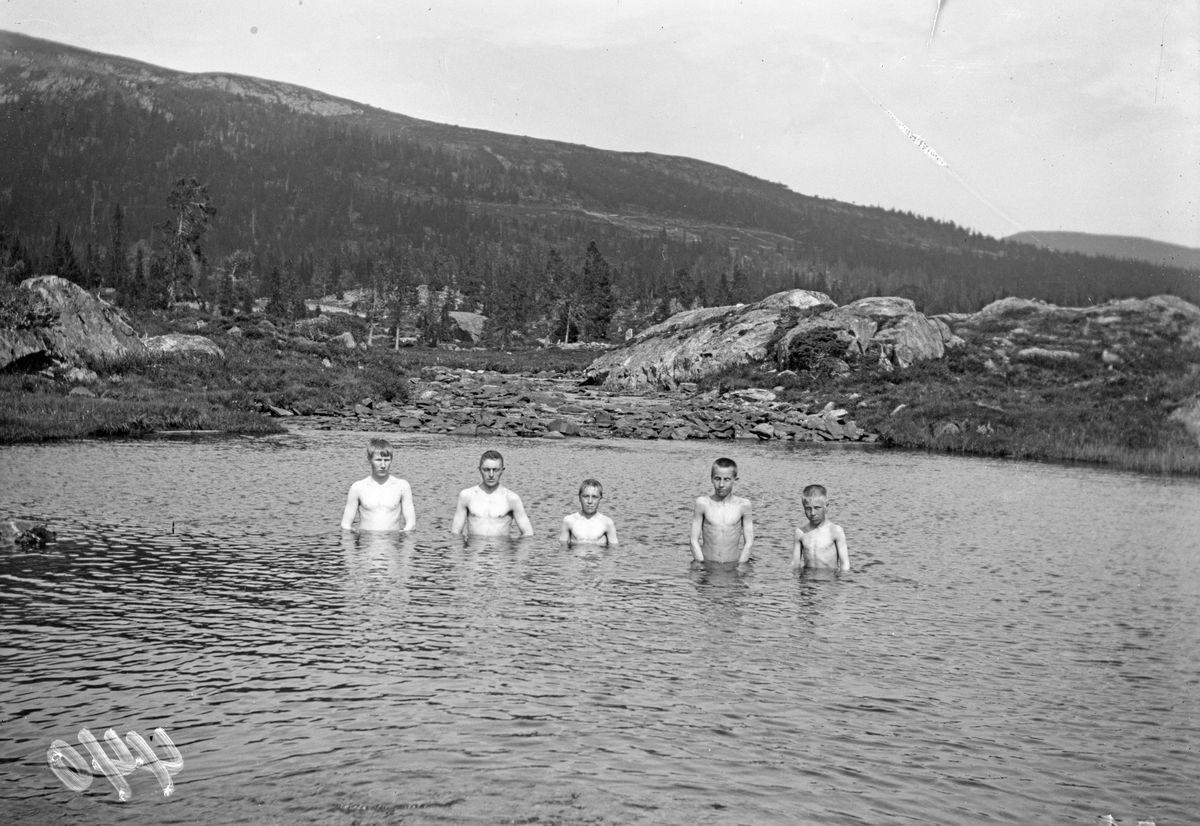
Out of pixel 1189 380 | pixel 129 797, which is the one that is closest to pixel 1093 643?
pixel 129 797

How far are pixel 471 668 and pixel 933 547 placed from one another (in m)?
10.4

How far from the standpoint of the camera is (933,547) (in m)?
17.0

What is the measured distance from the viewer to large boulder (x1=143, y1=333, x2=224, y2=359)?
154 feet

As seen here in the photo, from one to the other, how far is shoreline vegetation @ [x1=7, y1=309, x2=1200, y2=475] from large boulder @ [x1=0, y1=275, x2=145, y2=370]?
1153mm

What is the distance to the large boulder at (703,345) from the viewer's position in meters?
62.8

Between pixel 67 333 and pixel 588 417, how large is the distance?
70.6ft

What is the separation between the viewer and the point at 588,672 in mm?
9141

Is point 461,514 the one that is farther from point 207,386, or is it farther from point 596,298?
point 596,298

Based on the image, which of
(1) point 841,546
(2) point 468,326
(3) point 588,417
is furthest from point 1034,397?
(2) point 468,326

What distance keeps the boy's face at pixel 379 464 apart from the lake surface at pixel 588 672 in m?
1.02

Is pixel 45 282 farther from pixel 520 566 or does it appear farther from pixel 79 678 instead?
pixel 79 678

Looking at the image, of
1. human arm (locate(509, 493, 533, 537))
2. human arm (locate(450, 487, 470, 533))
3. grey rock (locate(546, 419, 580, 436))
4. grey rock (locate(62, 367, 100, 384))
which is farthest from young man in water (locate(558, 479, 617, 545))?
grey rock (locate(62, 367, 100, 384))

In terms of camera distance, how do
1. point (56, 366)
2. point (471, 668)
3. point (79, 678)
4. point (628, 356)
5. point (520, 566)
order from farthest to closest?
point (628, 356)
point (56, 366)
point (520, 566)
point (471, 668)
point (79, 678)

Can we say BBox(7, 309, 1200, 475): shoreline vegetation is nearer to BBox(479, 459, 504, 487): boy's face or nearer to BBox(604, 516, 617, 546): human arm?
BBox(479, 459, 504, 487): boy's face
